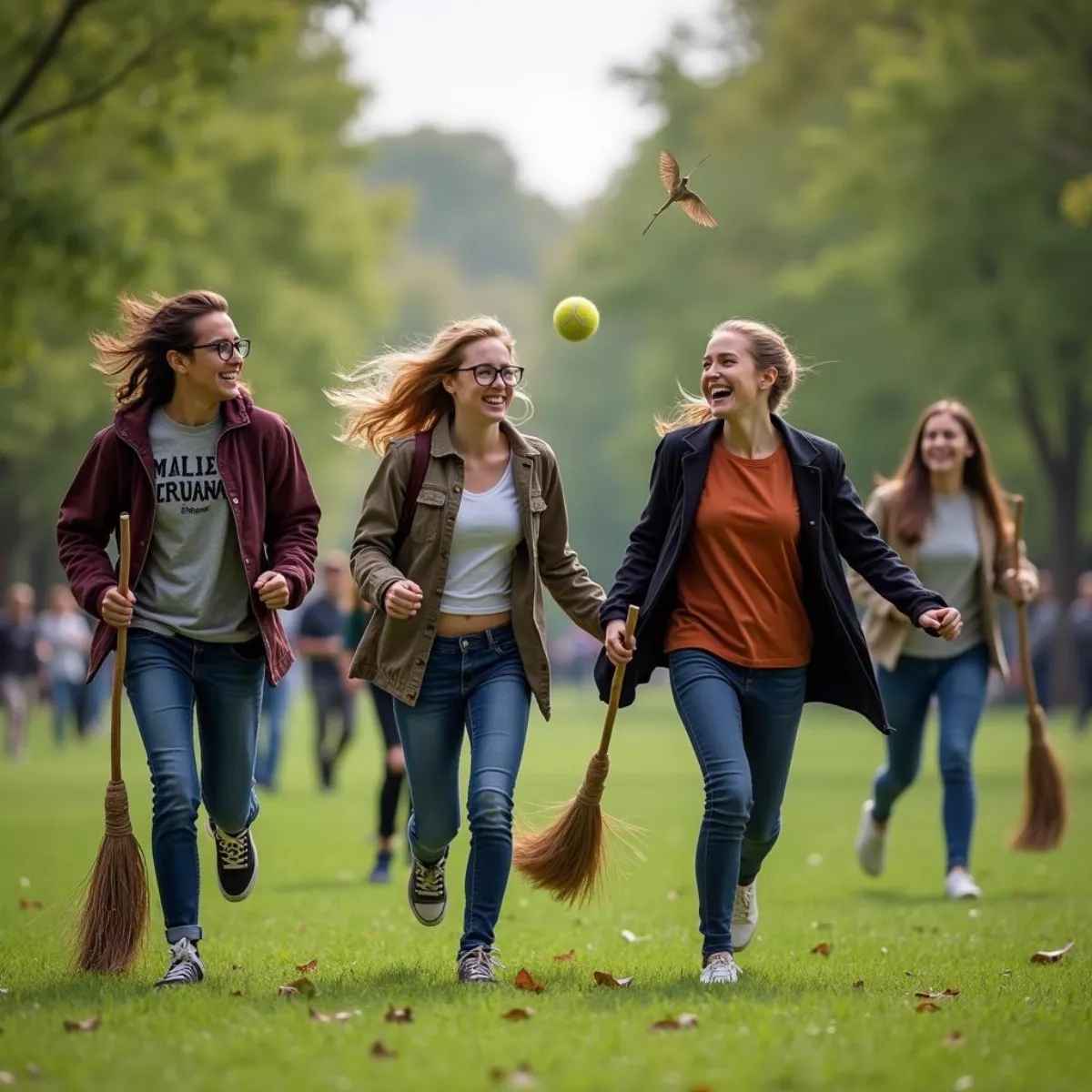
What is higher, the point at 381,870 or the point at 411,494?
the point at 411,494

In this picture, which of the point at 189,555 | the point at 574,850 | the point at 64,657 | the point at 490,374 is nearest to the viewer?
the point at 189,555

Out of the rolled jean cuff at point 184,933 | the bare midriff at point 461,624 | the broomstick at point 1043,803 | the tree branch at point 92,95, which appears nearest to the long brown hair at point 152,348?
the bare midriff at point 461,624

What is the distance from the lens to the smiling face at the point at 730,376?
23.8 feet

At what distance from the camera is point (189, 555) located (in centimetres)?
712

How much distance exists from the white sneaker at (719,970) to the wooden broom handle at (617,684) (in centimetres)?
85

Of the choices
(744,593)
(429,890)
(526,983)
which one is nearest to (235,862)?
(429,890)

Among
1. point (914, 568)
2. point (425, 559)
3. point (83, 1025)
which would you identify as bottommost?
point (83, 1025)

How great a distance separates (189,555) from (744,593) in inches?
79.9

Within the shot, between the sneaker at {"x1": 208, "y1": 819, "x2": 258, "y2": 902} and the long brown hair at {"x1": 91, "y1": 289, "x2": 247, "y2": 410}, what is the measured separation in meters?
1.68

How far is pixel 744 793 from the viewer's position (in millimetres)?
6926

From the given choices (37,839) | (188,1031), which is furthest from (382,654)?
(37,839)

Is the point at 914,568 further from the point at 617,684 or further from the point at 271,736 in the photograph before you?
the point at 271,736

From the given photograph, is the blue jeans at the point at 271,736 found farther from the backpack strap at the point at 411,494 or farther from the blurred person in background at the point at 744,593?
the blurred person in background at the point at 744,593

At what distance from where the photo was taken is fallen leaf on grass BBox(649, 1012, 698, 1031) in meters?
5.89
